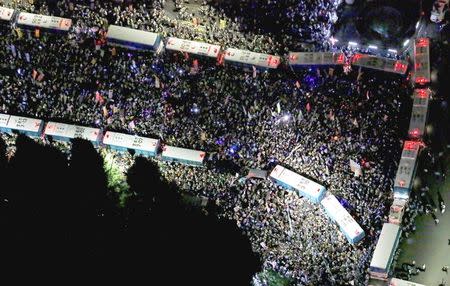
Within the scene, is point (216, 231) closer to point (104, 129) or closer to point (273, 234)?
point (273, 234)

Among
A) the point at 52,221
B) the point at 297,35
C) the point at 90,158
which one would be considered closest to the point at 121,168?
the point at 90,158

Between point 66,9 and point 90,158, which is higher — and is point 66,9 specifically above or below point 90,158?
above

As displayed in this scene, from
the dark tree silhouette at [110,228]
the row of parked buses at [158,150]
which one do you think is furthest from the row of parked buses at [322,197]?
the dark tree silhouette at [110,228]

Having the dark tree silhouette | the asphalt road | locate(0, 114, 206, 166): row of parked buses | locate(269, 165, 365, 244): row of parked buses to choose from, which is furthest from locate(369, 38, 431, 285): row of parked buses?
locate(0, 114, 206, 166): row of parked buses

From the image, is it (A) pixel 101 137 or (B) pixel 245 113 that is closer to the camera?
(B) pixel 245 113

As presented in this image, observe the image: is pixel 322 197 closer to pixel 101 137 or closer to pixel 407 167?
pixel 407 167

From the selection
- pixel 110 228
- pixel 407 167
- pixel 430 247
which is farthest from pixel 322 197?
pixel 110 228
